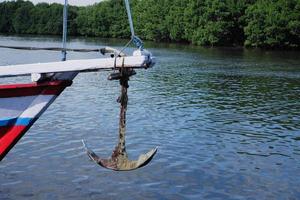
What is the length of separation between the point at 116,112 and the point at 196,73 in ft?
87.1

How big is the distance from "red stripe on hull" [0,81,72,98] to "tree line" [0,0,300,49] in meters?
99.1

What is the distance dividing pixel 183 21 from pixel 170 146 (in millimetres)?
115197

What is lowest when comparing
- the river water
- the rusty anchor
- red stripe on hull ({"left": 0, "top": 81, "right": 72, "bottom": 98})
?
the river water

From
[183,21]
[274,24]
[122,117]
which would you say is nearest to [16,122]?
[122,117]

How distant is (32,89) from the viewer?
1054 centimetres

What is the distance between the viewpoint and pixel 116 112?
30.1 metres


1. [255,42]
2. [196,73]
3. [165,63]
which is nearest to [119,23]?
[255,42]

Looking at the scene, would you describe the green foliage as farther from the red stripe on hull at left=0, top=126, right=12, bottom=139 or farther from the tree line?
the red stripe on hull at left=0, top=126, right=12, bottom=139

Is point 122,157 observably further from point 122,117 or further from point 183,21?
point 183,21

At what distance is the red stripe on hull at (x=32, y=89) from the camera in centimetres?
1041

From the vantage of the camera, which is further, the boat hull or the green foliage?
the green foliage

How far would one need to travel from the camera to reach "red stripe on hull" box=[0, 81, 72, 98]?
1041 centimetres

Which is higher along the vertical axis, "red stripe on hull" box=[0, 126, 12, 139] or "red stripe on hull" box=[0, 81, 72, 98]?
"red stripe on hull" box=[0, 81, 72, 98]

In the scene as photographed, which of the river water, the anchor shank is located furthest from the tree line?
the anchor shank
